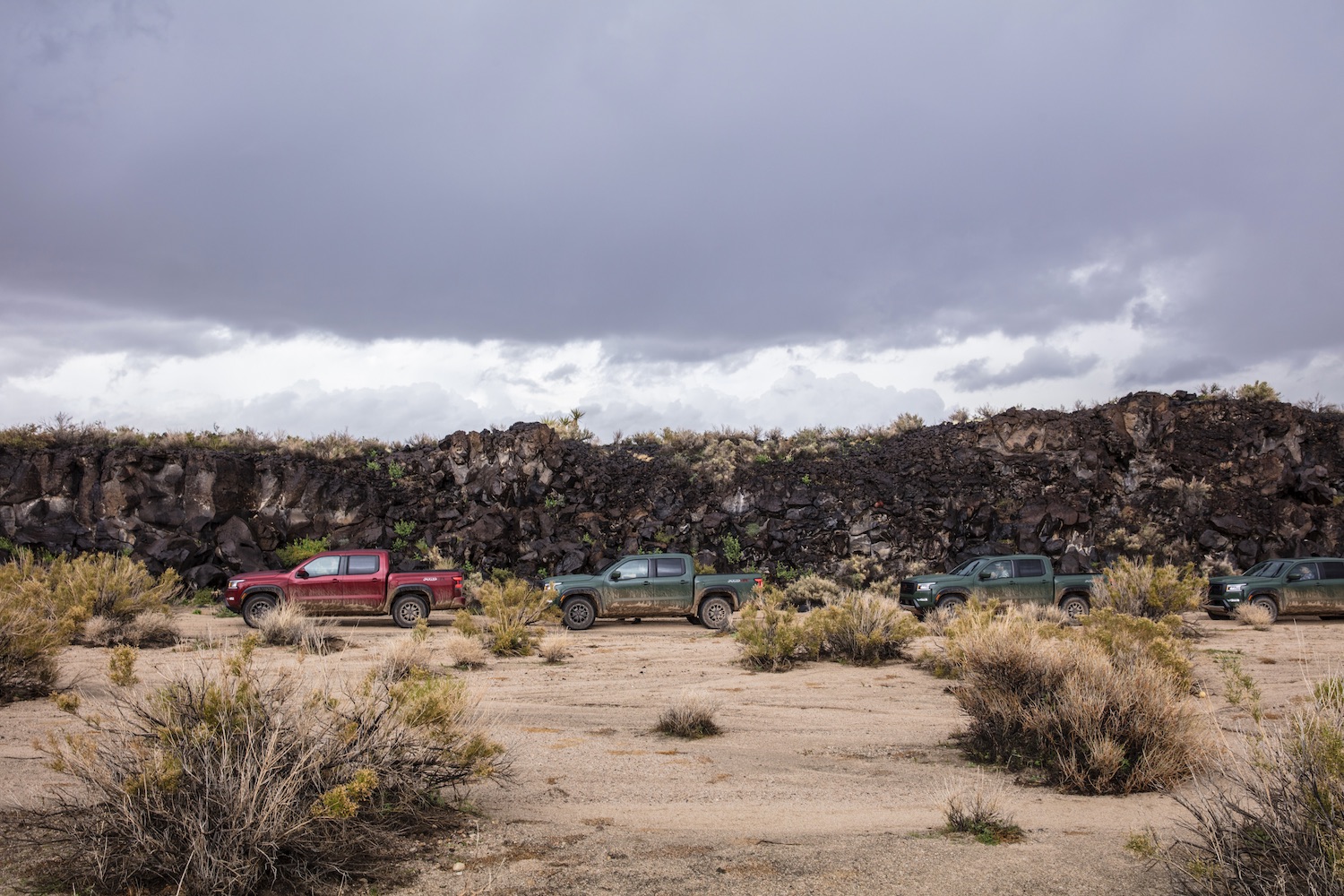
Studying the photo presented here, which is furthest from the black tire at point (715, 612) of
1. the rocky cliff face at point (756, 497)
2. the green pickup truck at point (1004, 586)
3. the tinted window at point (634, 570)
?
the rocky cliff face at point (756, 497)

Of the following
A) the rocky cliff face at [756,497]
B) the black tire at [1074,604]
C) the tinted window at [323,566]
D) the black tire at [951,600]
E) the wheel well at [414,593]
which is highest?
the rocky cliff face at [756,497]

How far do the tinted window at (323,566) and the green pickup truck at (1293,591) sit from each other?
836 inches

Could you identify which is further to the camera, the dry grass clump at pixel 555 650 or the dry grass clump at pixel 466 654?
the dry grass clump at pixel 555 650

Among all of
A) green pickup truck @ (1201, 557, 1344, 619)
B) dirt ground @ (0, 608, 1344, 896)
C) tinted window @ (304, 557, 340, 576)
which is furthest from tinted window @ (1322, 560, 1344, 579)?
tinted window @ (304, 557, 340, 576)

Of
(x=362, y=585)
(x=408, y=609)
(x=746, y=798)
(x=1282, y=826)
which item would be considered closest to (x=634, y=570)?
(x=408, y=609)

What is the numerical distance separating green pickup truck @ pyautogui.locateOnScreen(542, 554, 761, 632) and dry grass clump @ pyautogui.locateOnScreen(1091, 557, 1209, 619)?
25.0ft

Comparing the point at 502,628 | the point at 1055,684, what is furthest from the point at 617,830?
the point at 502,628

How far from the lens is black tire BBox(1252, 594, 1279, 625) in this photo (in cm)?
2073

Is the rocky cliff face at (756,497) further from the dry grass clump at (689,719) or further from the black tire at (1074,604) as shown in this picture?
the dry grass clump at (689,719)

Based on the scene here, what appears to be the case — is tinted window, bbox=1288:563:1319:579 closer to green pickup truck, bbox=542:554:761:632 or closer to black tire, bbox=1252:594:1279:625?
black tire, bbox=1252:594:1279:625

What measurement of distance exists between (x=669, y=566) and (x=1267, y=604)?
14815mm

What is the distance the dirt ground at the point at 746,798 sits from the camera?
519 cm

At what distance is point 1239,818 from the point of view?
5.13 m

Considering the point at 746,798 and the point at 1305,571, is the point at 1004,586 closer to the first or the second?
the point at 1305,571
